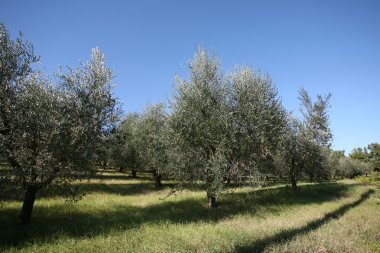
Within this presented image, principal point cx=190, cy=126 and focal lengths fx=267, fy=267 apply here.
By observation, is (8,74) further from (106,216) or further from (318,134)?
(318,134)

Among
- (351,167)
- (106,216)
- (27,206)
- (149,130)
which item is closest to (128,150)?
(149,130)

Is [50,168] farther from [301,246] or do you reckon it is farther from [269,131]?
[269,131]

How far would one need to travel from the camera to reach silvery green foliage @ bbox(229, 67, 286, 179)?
75.4 ft

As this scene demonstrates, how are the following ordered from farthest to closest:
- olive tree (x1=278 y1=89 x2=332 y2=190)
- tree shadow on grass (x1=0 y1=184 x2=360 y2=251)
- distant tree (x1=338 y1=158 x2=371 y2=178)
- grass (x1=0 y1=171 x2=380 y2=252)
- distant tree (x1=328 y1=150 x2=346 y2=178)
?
distant tree (x1=338 y1=158 x2=371 y2=178) → distant tree (x1=328 y1=150 x2=346 y2=178) → olive tree (x1=278 y1=89 x2=332 y2=190) → tree shadow on grass (x1=0 y1=184 x2=360 y2=251) → grass (x1=0 y1=171 x2=380 y2=252)

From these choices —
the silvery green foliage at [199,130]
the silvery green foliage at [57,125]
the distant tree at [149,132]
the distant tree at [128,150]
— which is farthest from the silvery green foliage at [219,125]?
the distant tree at [128,150]

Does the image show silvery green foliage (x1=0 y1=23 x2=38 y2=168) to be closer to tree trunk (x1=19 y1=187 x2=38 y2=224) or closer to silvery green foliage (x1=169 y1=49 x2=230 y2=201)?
tree trunk (x1=19 y1=187 x2=38 y2=224)

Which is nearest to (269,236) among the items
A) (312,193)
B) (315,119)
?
(312,193)

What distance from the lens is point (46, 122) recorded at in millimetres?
14414

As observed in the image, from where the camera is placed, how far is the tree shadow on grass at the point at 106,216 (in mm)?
13797

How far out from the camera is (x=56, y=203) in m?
20.2

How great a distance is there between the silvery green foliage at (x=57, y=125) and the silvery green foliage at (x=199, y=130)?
5.98 m

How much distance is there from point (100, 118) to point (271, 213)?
16.2 m

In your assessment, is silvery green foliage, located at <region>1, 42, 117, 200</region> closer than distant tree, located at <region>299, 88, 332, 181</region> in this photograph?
Yes

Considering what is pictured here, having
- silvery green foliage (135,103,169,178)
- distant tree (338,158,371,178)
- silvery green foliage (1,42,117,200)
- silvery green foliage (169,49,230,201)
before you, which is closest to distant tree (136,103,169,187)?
silvery green foliage (135,103,169,178)
